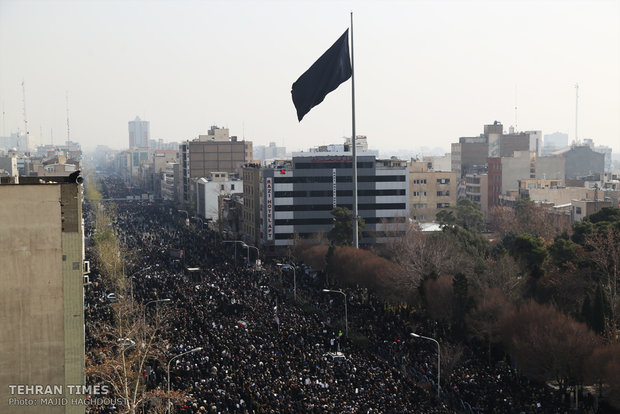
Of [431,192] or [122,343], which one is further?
[431,192]

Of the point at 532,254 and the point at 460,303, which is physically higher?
the point at 532,254

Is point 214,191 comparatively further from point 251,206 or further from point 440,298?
point 440,298

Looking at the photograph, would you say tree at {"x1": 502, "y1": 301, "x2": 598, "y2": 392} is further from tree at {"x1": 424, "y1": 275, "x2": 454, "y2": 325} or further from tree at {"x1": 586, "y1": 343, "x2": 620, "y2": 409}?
tree at {"x1": 424, "y1": 275, "x2": 454, "y2": 325}

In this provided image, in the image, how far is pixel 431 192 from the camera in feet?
397

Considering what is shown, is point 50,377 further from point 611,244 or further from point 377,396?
point 611,244

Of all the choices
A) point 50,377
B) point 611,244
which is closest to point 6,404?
point 50,377

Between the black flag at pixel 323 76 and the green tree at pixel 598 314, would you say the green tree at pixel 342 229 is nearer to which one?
the black flag at pixel 323 76

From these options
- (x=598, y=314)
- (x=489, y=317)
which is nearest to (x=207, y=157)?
(x=489, y=317)

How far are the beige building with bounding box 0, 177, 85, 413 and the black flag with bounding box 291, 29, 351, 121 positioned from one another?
89.7 ft

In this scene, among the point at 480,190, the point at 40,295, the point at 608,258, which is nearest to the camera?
the point at 40,295

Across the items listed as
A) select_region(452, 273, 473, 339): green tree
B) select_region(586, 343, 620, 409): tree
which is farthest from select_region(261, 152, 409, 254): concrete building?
select_region(586, 343, 620, 409): tree

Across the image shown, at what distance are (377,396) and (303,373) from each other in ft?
15.7

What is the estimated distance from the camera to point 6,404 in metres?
24.1

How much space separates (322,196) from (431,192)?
116 feet
